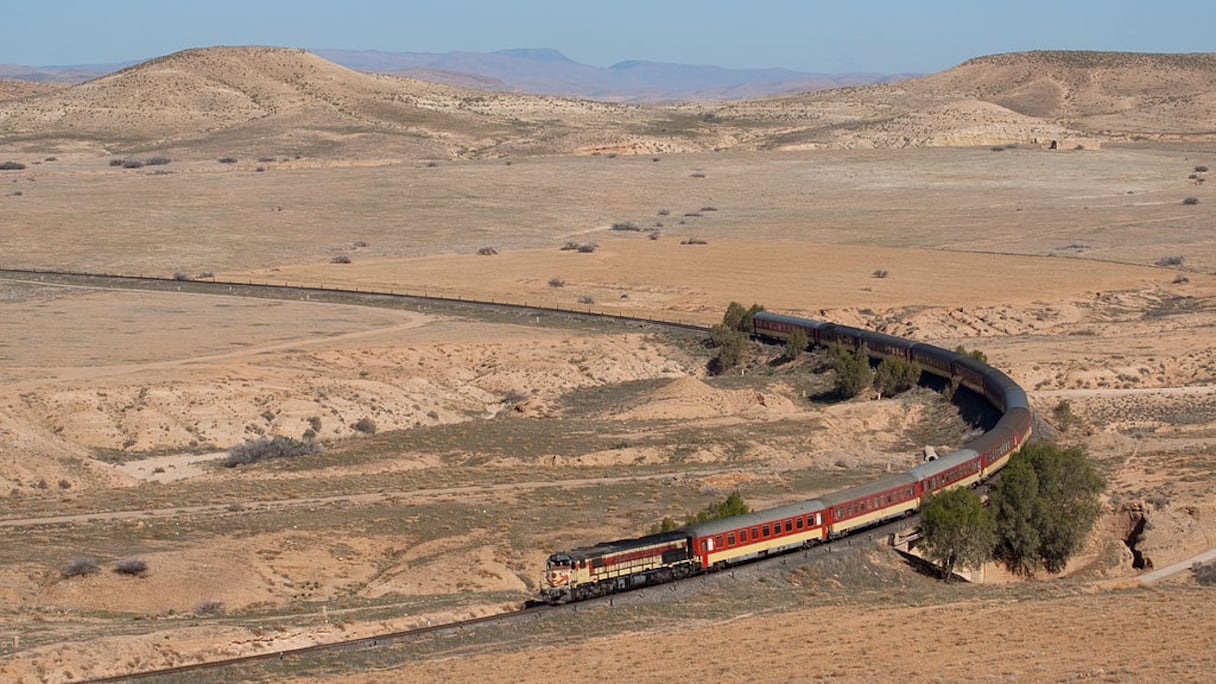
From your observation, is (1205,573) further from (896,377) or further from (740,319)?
(740,319)

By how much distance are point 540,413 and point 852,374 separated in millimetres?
11762

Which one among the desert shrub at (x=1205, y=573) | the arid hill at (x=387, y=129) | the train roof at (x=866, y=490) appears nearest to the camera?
the desert shrub at (x=1205, y=573)

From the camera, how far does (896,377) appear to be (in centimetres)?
6203

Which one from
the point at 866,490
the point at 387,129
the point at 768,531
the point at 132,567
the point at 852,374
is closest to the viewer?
the point at 132,567

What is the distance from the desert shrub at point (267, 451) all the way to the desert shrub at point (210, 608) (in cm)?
1784

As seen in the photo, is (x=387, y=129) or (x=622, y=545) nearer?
(x=622, y=545)

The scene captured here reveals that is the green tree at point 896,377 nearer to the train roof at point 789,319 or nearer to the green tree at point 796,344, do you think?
the green tree at point 796,344

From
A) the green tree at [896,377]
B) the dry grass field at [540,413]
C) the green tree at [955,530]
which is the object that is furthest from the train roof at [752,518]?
the green tree at [896,377]

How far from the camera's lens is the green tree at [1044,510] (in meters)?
40.1

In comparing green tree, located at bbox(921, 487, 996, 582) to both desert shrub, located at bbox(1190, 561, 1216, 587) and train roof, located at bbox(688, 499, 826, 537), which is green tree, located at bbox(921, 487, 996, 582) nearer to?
train roof, located at bbox(688, 499, 826, 537)

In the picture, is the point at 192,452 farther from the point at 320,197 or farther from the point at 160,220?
the point at 320,197

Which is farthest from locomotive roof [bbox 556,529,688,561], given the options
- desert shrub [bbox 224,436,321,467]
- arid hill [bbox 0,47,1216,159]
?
arid hill [bbox 0,47,1216,159]

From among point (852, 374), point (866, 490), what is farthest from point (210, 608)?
point (852, 374)

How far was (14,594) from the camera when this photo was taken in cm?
3472
